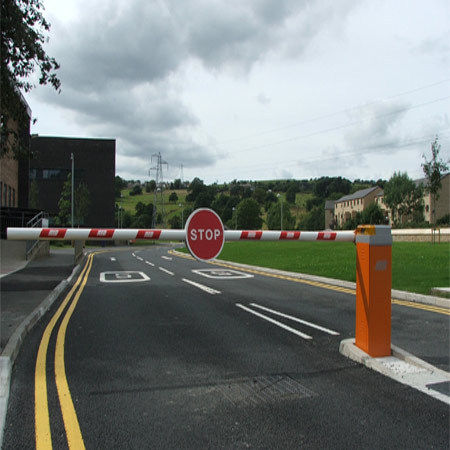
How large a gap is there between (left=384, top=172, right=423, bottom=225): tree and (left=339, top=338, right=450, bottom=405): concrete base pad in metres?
88.7

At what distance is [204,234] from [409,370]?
10.0 ft

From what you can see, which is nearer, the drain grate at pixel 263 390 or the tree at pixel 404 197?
the drain grate at pixel 263 390

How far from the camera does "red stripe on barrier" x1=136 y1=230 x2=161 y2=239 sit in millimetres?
5422

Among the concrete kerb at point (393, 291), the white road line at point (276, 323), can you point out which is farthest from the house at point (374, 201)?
the white road line at point (276, 323)

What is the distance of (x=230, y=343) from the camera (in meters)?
6.22

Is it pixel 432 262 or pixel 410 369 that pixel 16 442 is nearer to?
pixel 410 369

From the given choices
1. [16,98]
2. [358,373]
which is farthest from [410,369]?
[16,98]

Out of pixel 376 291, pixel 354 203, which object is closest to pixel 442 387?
pixel 376 291

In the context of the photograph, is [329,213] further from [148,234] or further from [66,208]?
[148,234]

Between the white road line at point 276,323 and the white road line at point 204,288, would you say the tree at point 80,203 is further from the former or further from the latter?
the white road line at point 276,323

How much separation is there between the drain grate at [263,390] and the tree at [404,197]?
295 ft

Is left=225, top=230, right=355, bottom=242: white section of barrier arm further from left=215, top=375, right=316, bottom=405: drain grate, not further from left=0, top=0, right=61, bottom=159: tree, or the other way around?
left=0, top=0, right=61, bottom=159: tree

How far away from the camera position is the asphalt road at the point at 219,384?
347 cm

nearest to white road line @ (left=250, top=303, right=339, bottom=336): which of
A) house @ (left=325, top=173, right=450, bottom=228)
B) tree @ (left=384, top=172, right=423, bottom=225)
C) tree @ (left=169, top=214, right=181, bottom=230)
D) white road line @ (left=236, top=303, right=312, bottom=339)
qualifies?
white road line @ (left=236, top=303, right=312, bottom=339)
